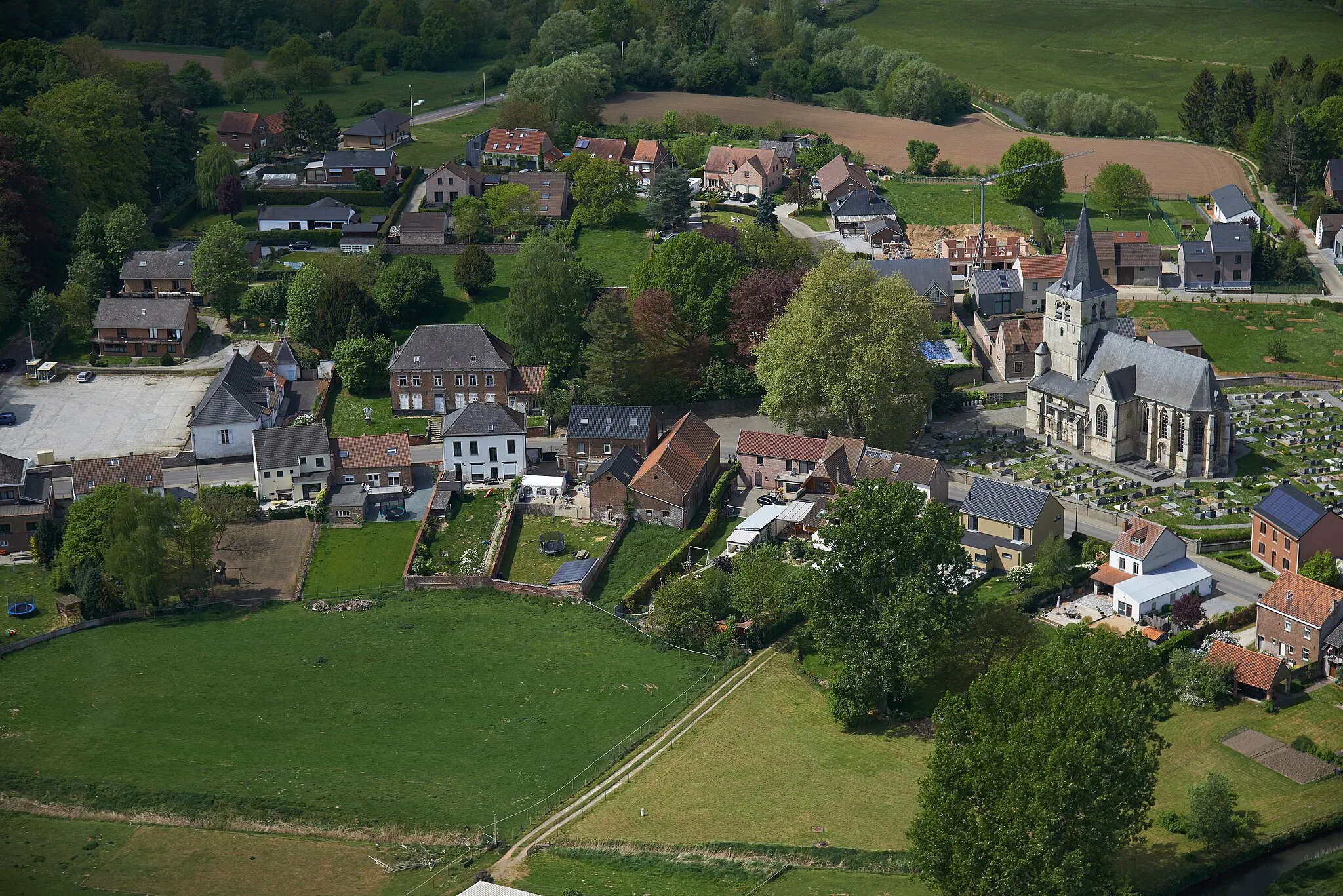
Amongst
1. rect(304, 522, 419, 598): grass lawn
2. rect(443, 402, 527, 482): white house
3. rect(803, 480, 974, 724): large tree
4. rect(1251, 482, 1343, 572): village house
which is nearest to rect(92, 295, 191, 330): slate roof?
rect(443, 402, 527, 482): white house

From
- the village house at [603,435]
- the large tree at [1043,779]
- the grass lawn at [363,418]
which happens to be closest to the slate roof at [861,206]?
the village house at [603,435]

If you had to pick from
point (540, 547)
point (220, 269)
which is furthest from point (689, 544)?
point (220, 269)

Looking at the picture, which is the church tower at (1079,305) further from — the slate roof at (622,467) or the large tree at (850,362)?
the slate roof at (622,467)

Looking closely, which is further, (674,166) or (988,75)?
(988,75)

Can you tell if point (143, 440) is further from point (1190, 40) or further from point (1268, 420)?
point (1190, 40)

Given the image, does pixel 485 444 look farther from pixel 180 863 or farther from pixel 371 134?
pixel 371 134

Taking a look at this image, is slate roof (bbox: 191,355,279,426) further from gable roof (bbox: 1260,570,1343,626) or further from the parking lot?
gable roof (bbox: 1260,570,1343,626)

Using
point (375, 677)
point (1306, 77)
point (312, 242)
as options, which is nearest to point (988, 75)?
point (1306, 77)
